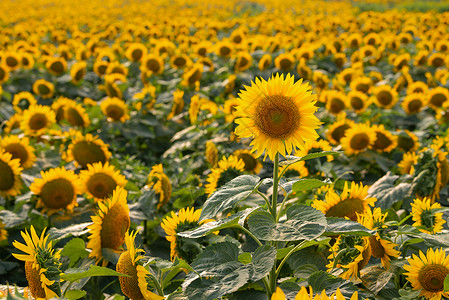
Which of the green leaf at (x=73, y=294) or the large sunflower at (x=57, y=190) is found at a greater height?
the green leaf at (x=73, y=294)

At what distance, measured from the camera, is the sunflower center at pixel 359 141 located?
3082 millimetres

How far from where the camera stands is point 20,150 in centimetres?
299

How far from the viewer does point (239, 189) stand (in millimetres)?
1381

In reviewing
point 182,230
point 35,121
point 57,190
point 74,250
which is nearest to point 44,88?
point 35,121

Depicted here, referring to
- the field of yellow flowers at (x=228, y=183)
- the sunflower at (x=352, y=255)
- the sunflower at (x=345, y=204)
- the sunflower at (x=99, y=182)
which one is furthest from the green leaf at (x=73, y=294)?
the sunflower at (x=99, y=182)

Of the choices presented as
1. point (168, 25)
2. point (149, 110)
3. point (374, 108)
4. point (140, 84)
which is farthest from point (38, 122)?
point (168, 25)

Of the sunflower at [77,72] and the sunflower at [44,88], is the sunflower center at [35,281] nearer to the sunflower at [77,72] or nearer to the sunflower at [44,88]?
the sunflower at [44,88]

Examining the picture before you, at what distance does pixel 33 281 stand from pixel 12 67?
198 inches

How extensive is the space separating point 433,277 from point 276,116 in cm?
68

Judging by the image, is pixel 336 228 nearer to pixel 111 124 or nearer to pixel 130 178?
pixel 130 178

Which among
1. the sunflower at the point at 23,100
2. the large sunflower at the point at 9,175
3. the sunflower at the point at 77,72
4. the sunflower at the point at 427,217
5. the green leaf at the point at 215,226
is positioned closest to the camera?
the green leaf at the point at 215,226

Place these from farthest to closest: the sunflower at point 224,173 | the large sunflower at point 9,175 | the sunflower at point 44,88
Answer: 1. the sunflower at point 44,88
2. the large sunflower at point 9,175
3. the sunflower at point 224,173

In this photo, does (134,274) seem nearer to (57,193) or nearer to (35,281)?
(35,281)

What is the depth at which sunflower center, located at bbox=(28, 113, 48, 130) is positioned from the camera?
11.8ft
